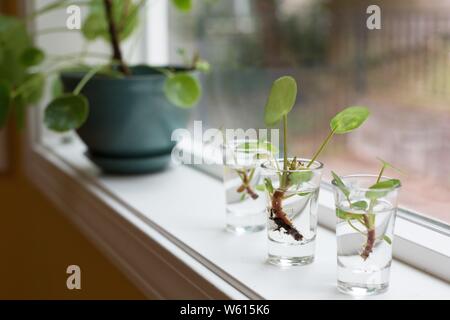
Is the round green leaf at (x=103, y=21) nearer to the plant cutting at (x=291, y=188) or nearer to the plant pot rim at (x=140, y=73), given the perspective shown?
the plant pot rim at (x=140, y=73)

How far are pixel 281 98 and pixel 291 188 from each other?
10cm

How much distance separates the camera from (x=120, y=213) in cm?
109

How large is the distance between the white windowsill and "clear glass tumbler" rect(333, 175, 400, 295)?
0.06 feet

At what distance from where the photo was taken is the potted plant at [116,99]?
3.71 ft

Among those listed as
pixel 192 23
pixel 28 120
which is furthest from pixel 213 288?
pixel 28 120

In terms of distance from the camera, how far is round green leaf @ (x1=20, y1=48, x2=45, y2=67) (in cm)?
124

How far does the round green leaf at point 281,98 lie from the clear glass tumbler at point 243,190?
0.14 m

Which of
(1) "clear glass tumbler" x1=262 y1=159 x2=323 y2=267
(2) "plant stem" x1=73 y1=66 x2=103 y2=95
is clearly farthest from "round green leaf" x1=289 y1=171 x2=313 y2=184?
(2) "plant stem" x1=73 y1=66 x2=103 y2=95

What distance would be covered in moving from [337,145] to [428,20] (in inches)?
11.3

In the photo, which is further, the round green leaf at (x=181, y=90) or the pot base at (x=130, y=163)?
the pot base at (x=130, y=163)

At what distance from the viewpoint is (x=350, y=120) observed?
2.53 feet

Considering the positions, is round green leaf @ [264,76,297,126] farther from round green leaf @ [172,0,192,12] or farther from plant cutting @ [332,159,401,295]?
round green leaf @ [172,0,192,12]

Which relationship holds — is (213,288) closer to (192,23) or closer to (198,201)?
(198,201)

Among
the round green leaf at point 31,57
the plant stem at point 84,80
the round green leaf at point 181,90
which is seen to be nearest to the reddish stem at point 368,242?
the round green leaf at point 181,90
